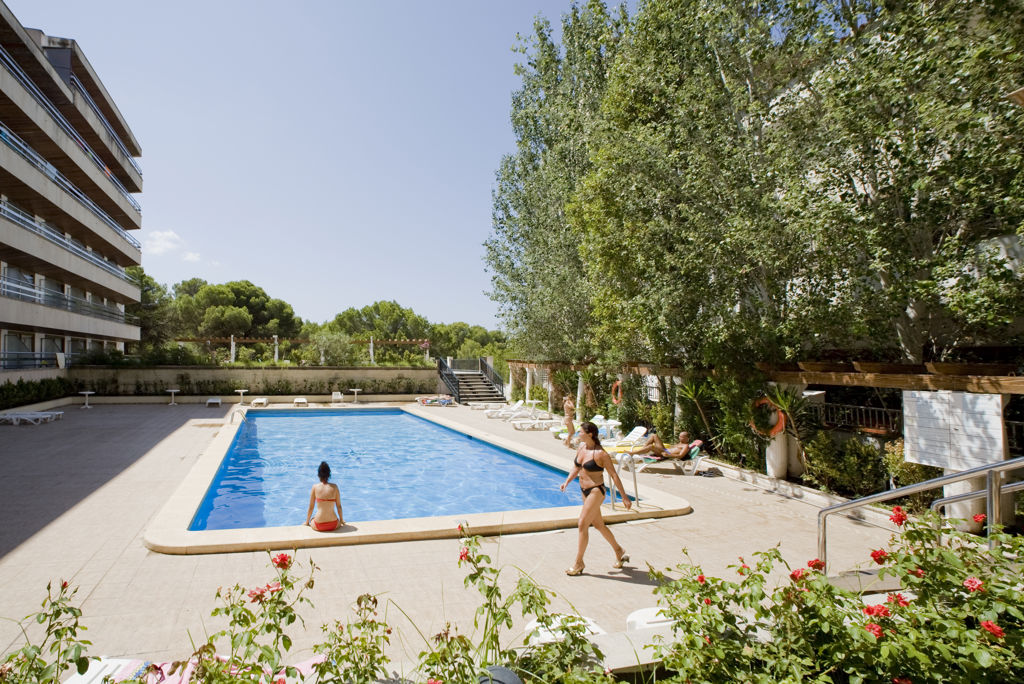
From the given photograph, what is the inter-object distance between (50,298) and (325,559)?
26681mm

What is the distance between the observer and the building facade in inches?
781

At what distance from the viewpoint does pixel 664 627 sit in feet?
11.2

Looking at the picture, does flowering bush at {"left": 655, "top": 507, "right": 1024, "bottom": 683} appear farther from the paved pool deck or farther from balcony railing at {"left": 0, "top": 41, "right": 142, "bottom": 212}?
balcony railing at {"left": 0, "top": 41, "right": 142, "bottom": 212}

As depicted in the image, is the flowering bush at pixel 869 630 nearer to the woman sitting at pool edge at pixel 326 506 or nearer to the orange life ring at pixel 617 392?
the woman sitting at pool edge at pixel 326 506

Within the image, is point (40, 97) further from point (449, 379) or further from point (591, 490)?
point (591, 490)

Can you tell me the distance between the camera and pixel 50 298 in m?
24.8

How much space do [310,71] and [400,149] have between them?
6.98 metres

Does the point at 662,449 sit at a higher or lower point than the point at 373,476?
higher

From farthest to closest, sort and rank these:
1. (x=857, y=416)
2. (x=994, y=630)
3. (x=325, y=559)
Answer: (x=857, y=416), (x=325, y=559), (x=994, y=630)

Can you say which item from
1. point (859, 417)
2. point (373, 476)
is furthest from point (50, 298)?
point (859, 417)

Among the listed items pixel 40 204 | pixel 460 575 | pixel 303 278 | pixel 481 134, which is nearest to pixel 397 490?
pixel 460 575

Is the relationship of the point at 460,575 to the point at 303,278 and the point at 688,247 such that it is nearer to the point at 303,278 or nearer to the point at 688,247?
the point at 688,247

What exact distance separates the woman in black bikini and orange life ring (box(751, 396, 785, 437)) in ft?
14.5

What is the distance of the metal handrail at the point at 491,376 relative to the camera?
29.3 metres
